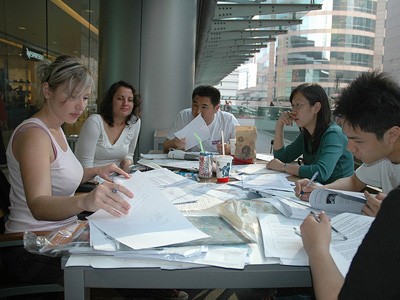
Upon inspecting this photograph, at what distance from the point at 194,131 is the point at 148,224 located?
69.1 inches

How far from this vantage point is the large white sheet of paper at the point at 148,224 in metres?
0.94

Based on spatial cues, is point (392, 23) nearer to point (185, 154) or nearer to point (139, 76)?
point (139, 76)

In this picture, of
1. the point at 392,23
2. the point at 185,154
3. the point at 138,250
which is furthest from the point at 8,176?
the point at 392,23

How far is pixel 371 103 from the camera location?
1.29 meters

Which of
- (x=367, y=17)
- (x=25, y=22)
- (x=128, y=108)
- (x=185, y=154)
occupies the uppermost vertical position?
(x=367, y=17)

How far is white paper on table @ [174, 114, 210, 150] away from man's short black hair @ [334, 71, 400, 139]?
1403 millimetres

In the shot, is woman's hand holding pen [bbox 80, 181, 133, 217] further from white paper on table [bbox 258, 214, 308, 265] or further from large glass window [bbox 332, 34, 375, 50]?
large glass window [bbox 332, 34, 375, 50]

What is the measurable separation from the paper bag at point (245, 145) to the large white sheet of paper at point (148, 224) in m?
1.36

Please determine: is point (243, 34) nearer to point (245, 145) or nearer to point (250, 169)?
point (245, 145)

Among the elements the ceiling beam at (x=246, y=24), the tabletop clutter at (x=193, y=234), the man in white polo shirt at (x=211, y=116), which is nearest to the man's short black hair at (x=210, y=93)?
the man in white polo shirt at (x=211, y=116)

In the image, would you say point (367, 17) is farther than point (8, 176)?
Yes

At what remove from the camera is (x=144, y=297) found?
200cm

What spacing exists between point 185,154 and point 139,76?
2.20 metres

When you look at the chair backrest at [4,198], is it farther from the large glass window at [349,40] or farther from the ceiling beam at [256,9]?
the large glass window at [349,40]
